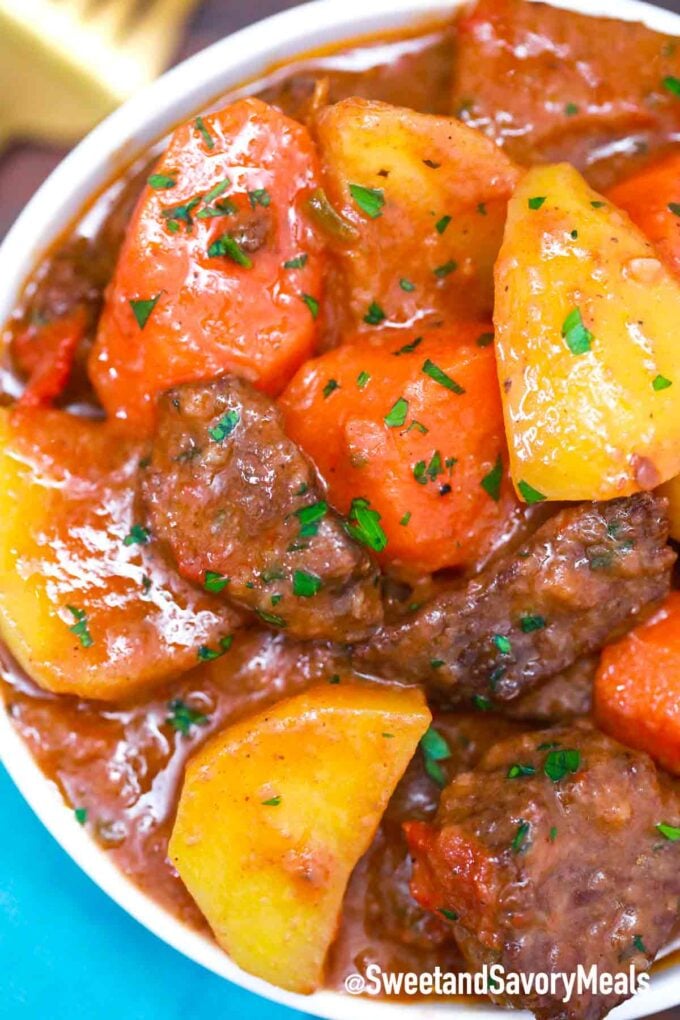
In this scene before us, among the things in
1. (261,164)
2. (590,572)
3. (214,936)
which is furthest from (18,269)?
(214,936)

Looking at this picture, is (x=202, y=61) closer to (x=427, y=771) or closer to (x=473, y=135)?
(x=473, y=135)

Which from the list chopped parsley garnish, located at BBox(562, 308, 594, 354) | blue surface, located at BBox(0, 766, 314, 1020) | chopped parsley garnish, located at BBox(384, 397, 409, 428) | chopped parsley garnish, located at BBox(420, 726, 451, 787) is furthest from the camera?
blue surface, located at BBox(0, 766, 314, 1020)

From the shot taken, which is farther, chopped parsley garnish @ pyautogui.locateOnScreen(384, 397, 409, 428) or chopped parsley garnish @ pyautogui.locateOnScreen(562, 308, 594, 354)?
chopped parsley garnish @ pyautogui.locateOnScreen(384, 397, 409, 428)

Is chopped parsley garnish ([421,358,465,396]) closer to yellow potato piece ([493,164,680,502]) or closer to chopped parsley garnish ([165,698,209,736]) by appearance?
yellow potato piece ([493,164,680,502])

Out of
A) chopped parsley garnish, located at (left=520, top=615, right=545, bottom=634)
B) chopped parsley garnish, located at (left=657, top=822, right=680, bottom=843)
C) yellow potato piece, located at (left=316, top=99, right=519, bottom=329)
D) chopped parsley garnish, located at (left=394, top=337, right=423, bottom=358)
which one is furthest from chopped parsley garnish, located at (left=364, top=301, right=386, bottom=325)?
chopped parsley garnish, located at (left=657, top=822, right=680, bottom=843)

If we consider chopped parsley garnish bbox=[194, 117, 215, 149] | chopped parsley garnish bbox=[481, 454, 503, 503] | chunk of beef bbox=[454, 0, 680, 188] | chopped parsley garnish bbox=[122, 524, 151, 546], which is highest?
chunk of beef bbox=[454, 0, 680, 188]

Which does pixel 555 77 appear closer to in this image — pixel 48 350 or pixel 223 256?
pixel 223 256
